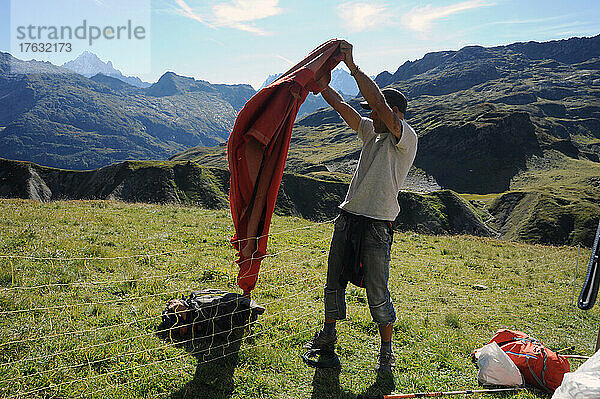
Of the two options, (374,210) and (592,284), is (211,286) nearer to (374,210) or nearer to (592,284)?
(374,210)

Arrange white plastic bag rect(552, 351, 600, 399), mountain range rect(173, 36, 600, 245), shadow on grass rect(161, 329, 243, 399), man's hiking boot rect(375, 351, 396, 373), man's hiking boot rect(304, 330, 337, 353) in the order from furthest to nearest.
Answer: mountain range rect(173, 36, 600, 245) < man's hiking boot rect(304, 330, 337, 353) < man's hiking boot rect(375, 351, 396, 373) < shadow on grass rect(161, 329, 243, 399) < white plastic bag rect(552, 351, 600, 399)

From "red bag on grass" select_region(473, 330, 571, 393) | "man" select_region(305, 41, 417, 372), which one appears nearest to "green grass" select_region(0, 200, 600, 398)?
"red bag on grass" select_region(473, 330, 571, 393)

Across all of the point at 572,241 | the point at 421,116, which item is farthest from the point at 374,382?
the point at 421,116

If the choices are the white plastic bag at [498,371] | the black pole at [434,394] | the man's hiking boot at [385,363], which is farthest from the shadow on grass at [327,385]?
the white plastic bag at [498,371]

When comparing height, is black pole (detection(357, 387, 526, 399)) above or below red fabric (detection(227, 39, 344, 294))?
below

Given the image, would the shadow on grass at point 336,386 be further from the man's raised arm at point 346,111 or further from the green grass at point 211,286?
the man's raised arm at point 346,111

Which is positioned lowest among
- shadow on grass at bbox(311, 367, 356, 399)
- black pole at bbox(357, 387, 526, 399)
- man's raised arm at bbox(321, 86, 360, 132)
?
black pole at bbox(357, 387, 526, 399)

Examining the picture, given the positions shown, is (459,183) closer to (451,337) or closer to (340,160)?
(340,160)

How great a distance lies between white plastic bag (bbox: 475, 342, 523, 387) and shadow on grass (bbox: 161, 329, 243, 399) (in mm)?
3650

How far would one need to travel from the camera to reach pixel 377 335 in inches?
254

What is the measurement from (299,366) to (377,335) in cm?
188

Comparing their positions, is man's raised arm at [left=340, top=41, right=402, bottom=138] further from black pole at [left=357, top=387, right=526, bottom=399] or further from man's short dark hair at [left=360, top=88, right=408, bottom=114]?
black pole at [left=357, top=387, right=526, bottom=399]

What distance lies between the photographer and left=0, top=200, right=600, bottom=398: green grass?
4719 millimetres

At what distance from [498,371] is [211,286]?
559cm
